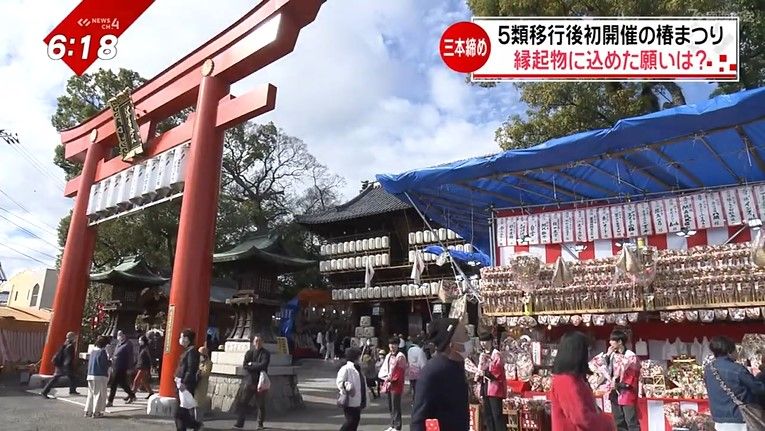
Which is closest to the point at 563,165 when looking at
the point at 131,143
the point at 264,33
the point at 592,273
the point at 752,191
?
the point at 592,273

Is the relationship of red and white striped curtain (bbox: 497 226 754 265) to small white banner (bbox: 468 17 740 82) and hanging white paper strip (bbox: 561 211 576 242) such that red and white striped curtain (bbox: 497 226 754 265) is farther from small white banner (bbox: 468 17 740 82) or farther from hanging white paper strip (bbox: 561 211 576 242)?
small white banner (bbox: 468 17 740 82)

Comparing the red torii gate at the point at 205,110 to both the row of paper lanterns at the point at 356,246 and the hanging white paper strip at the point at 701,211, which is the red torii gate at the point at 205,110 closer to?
the hanging white paper strip at the point at 701,211

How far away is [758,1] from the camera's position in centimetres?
1415

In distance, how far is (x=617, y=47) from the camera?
35.6 ft

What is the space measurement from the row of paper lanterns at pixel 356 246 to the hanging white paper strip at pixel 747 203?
71.0ft

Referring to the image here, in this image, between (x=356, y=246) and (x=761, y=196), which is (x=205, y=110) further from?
(x=356, y=246)

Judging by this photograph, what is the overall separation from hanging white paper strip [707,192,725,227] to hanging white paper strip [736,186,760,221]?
1.00 ft

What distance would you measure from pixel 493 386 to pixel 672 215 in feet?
14.6

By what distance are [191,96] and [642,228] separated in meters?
11.4

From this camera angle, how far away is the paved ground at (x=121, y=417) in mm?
10102

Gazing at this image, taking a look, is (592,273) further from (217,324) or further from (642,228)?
(217,324)

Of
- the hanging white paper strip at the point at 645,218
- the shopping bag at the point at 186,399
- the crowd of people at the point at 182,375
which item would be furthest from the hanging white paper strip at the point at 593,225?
the shopping bag at the point at 186,399

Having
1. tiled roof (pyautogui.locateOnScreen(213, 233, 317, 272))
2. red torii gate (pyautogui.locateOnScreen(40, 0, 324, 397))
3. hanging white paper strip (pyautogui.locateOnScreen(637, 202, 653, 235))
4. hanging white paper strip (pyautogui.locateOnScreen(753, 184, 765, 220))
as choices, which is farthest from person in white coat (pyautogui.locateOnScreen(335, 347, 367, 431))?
tiled roof (pyautogui.locateOnScreen(213, 233, 317, 272))

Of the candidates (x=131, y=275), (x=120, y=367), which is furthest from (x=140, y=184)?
(x=131, y=275)
